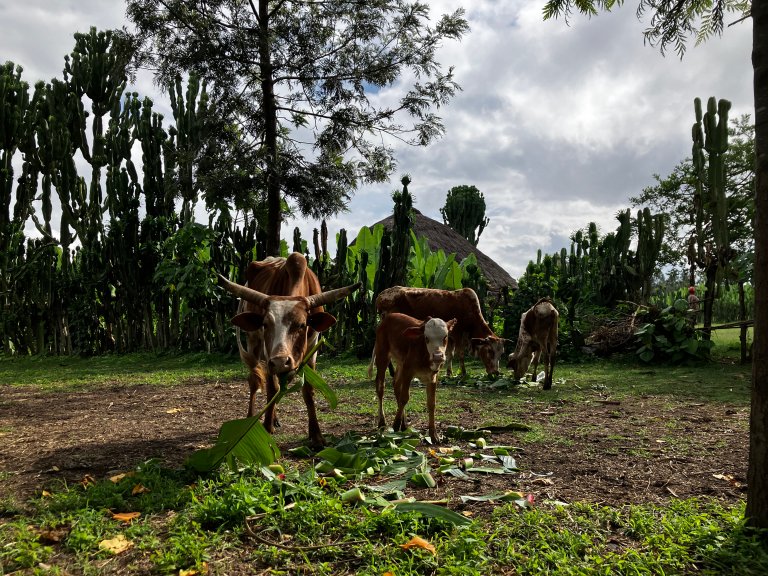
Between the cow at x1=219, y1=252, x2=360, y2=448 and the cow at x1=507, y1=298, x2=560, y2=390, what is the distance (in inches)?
182

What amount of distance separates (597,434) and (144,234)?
12.8 m

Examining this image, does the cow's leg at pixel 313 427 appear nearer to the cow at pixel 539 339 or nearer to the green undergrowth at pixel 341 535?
the green undergrowth at pixel 341 535

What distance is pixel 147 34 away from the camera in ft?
33.4

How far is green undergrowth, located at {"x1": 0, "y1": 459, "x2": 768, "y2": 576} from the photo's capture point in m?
2.57

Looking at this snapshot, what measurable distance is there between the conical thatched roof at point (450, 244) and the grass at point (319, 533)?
56.6 feet

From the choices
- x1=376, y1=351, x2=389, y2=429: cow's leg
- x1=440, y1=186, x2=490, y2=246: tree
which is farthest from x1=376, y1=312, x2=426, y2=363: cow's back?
x1=440, y1=186, x2=490, y2=246: tree

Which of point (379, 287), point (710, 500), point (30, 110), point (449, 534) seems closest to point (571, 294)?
point (379, 287)

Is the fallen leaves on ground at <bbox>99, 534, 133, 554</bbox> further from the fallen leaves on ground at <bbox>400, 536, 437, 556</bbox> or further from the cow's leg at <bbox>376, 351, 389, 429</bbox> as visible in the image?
the cow's leg at <bbox>376, 351, 389, 429</bbox>

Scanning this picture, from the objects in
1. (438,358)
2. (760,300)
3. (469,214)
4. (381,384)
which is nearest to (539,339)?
(381,384)

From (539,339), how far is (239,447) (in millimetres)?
6349

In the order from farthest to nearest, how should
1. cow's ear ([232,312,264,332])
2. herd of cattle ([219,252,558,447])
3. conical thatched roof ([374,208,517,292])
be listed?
conical thatched roof ([374,208,517,292])
cow's ear ([232,312,264,332])
herd of cattle ([219,252,558,447])

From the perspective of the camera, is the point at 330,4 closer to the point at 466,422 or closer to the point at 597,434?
the point at 466,422

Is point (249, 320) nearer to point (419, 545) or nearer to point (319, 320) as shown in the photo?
point (319, 320)

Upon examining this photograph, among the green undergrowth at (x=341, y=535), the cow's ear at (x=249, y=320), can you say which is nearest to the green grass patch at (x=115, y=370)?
the cow's ear at (x=249, y=320)
